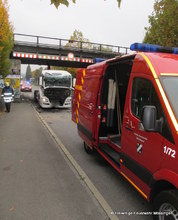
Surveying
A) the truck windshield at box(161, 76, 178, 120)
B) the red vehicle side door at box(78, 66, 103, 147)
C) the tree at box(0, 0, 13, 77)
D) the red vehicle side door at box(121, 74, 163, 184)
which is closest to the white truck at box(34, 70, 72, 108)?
the tree at box(0, 0, 13, 77)

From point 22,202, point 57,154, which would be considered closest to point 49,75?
point 57,154

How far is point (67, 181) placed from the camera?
4.64 metres

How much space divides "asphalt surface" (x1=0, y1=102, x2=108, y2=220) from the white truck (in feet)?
29.3

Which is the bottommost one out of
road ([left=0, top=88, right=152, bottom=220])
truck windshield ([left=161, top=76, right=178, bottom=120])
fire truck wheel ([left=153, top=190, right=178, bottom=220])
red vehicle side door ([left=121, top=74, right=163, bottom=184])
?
road ([left=0, top=88, right=152, bottom=220])

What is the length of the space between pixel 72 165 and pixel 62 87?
11.2m

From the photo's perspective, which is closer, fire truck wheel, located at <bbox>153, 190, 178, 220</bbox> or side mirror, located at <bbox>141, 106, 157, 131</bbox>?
fire truck wheel, located at <bbox>153, 190, 178, 220</bbox>

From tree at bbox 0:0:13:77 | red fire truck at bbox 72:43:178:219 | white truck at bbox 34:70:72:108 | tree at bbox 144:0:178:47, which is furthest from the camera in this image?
white truck at bbox 34:70:72:108

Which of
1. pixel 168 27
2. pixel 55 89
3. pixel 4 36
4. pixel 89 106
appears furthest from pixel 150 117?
pixel 55 89

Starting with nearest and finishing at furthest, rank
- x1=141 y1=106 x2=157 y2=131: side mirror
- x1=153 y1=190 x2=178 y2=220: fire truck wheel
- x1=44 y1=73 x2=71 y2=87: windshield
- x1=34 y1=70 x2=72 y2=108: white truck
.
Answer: x1=153 y1=190 x2=178 y2=220: fire truck wheel → x1=141 y1=106 x2=157 y2=131: side mirror → x1=34 y1=70 x2=72 y2=108: white truck → x1=44 y1=73 x2=71 y2=87: windshield

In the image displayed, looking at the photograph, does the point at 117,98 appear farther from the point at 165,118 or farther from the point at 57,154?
the point at 165,118

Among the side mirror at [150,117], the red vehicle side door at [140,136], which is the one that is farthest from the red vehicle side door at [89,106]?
the side mirror at [150,117]

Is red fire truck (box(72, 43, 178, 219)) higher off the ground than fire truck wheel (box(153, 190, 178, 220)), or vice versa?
red fire truck (box(72, 43, 178, 219))

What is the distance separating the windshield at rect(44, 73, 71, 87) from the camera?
16.8 m

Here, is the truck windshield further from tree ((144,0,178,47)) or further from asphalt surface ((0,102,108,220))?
tree ((144,0,178,47))
